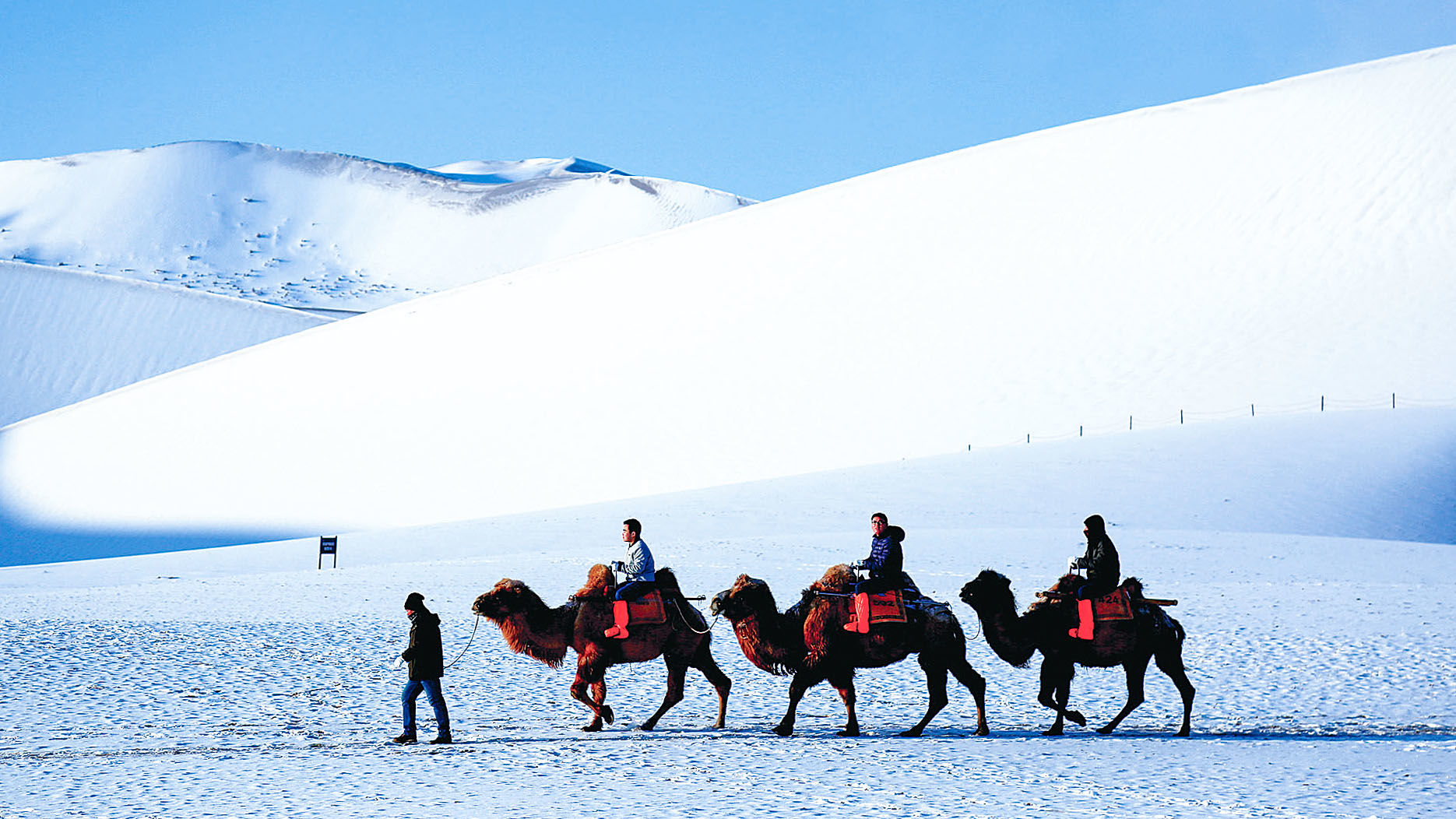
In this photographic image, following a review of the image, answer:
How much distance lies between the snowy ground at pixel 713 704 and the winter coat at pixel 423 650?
456 millimetres

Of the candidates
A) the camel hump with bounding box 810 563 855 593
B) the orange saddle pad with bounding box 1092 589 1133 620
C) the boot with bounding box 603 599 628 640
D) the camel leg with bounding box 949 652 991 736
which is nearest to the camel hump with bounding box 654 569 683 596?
the boot with bounding box 603 599 628 640

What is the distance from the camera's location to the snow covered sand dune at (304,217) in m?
115

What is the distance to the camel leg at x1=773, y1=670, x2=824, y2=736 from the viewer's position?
8.98 metres

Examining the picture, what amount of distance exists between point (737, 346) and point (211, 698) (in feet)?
108

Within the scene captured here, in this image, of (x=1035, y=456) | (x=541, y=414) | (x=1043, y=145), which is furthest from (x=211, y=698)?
(x=1043, y=145)

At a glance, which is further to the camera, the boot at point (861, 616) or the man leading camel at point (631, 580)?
the man leading camel at point (631, 580)

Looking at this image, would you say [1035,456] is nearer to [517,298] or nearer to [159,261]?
[517,298]

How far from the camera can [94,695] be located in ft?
33.7

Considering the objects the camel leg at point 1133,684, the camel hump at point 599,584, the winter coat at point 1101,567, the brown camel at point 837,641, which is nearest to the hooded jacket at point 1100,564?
the winter coat at point 1101,567

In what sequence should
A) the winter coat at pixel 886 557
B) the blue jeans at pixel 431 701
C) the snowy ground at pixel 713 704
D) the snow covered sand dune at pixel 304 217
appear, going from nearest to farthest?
1. the snowy ground at pixel 713 704
2. the blue jeans at pixel 431 701
3. the winter coat at pixel 886 557
4. the snow covered sand dune at pixel 304 217

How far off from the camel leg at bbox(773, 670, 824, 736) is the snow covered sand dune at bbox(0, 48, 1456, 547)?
25026mm

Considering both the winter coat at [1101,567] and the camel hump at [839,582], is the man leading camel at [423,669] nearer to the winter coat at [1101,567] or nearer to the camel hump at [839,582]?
the camel hump at [839,582]

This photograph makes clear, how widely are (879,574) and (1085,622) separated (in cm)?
131

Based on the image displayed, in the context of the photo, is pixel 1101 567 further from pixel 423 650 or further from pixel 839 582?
pixel 423 650
